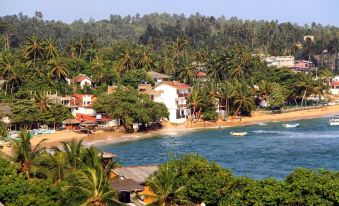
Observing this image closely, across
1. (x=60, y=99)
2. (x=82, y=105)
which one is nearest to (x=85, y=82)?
(x=82, y=105)

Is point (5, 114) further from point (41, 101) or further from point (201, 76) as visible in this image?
point (201, 76)

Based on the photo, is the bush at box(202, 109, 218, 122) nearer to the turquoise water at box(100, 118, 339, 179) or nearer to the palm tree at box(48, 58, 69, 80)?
the turquoise water at box(100, 118, 339, 179)

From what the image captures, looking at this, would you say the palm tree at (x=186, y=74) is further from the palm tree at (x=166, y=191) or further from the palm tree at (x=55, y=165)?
the palm tree at (x=166, y=191)

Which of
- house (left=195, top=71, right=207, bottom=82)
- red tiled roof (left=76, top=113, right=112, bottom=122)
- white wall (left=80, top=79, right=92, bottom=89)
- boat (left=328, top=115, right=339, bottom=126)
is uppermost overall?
house (left=195, top=71, right=207, bottom=82)

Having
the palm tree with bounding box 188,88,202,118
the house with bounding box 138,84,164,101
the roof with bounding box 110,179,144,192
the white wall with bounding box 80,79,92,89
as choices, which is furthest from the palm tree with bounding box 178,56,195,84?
the roof with bounding box 110,179,144,192

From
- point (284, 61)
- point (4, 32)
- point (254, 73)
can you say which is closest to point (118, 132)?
point (254, 73)
